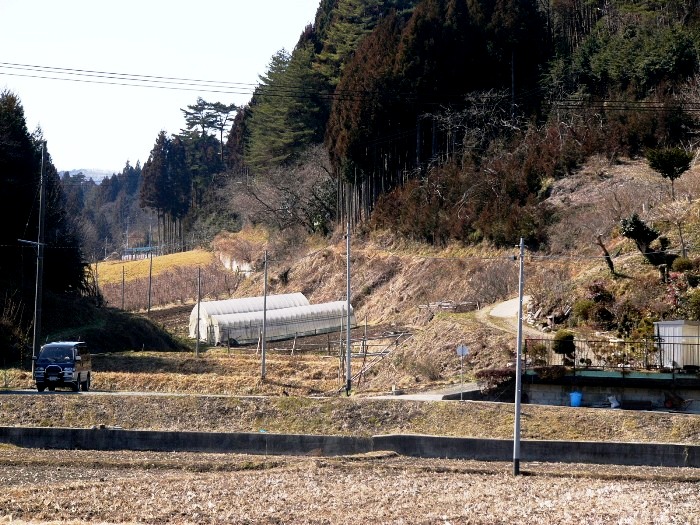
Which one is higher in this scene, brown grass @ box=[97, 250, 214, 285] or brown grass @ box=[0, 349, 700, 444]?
brown grass @ box=[97, 250, 214, 285]

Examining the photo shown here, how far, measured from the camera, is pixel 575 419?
35.2m

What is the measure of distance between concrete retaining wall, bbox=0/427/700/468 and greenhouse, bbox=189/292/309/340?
2428cm

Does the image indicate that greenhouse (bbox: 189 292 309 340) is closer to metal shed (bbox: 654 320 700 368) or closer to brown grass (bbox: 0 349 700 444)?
brown grass (bbox: 0 349 700 444)

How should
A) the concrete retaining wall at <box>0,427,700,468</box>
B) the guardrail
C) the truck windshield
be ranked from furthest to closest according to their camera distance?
the truck windshield
the guardrail
the concrete retaining wall at <box>0,427,700,468</box>

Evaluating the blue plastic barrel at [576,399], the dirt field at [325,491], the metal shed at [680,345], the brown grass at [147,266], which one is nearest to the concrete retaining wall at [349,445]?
the dirt field at [325,491]

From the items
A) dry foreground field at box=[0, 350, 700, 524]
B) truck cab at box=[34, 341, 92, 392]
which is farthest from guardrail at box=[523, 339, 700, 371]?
truck cab at box=[34, 341, 92, 392]

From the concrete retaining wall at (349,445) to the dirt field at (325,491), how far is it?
39.5 inches

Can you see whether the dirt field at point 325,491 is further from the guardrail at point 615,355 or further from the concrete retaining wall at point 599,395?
the guardrail at point 615,355

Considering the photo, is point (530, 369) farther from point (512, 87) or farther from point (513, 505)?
point (512, 87)

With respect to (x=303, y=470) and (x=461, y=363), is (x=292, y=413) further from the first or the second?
(x=461, y=363)

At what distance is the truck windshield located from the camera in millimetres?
41094

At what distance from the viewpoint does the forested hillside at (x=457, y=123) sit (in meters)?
61.6

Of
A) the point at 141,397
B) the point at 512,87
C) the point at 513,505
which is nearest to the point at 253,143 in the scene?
the point at 512,87

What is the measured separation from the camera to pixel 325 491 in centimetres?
2659
